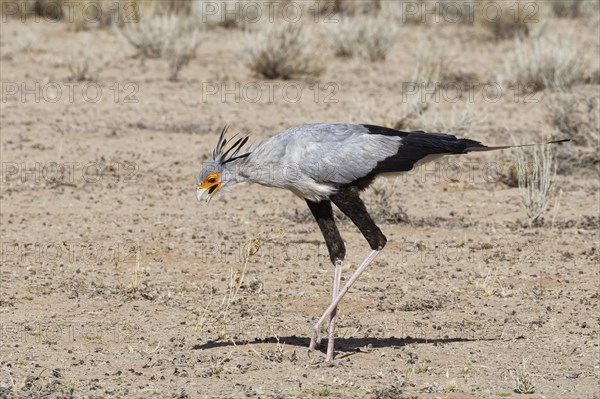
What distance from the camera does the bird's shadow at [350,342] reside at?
21.2 feet

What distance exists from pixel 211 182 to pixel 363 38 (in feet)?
40.4

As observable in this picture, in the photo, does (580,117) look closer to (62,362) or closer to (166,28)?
(166,28)

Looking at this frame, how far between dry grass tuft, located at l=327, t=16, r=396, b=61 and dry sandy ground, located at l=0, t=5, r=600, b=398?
3543 millimetres

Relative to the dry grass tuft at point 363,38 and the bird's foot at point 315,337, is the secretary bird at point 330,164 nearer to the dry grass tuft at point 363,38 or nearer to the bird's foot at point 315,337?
the bird's foot at point 315,337

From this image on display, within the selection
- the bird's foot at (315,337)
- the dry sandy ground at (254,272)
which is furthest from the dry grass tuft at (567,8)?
the bird's foot at (315,337)

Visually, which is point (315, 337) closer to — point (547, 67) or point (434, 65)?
point (547, 67)

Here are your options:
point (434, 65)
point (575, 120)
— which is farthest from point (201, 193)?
point (434, 65)

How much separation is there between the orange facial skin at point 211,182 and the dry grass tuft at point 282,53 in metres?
10.3

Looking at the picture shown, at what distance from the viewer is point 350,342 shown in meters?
6.67

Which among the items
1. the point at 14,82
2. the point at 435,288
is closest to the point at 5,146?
the point at 14,82

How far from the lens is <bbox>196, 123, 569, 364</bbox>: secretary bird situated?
6023mm

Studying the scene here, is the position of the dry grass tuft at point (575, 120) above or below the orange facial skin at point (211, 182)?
below

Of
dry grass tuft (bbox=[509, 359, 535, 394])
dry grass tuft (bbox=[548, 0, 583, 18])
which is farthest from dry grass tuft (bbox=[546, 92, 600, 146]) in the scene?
dry grass tuft (bbox=[548, 0, 583, 18])

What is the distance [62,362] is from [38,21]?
598 inches
